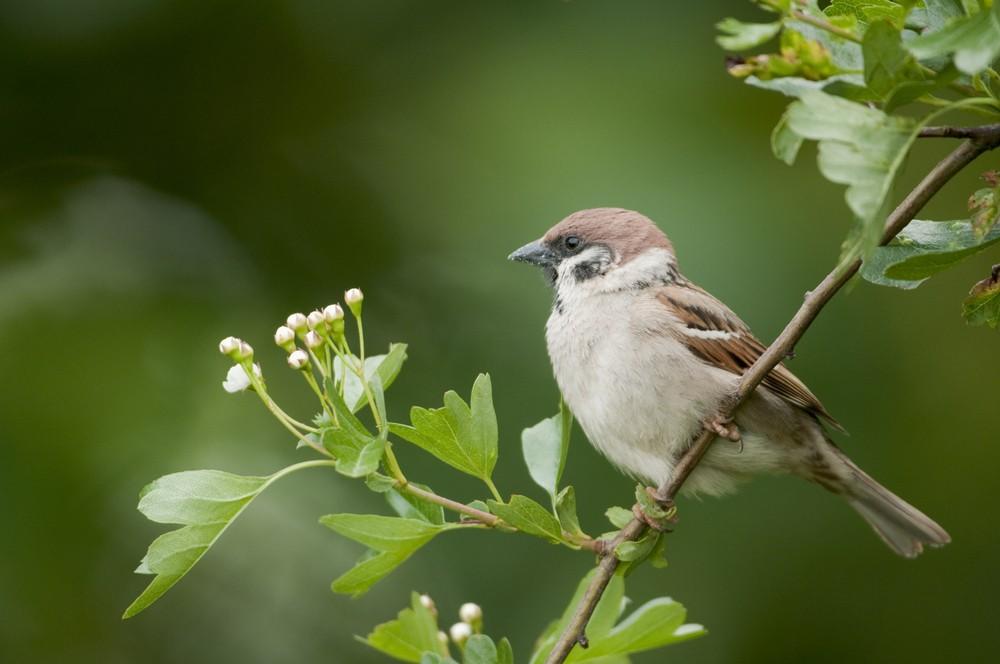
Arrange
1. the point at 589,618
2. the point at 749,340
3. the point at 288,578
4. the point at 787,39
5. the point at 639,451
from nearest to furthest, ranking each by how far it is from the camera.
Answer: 1. the point at 787,39
2. the point at 589,618
3. the point at 639,451
4. the point at 749,340
5. the point at 288,578

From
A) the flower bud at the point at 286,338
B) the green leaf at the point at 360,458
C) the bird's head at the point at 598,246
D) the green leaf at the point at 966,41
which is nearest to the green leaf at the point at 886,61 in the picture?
the green leaf at the point at 966,41

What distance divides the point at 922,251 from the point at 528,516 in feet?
2.09

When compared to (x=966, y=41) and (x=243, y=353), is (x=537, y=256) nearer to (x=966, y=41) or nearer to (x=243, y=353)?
(x=243, y=353)

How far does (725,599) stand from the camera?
3156mm

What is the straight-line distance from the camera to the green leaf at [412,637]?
1716mm

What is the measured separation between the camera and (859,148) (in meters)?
1.01

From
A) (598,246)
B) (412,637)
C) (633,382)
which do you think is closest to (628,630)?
(412,637)

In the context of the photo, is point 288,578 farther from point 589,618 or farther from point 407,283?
point 589,618

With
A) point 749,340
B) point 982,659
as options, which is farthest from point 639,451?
point 982,659

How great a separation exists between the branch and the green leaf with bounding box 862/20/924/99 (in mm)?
154

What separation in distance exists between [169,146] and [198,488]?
82.9 inches

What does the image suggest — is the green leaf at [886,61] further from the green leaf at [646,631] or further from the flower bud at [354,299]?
the green leaf at [646,631]

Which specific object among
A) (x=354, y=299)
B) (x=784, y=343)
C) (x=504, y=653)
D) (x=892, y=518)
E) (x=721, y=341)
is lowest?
(x=892, y=518)

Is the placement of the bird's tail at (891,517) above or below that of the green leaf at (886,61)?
below
